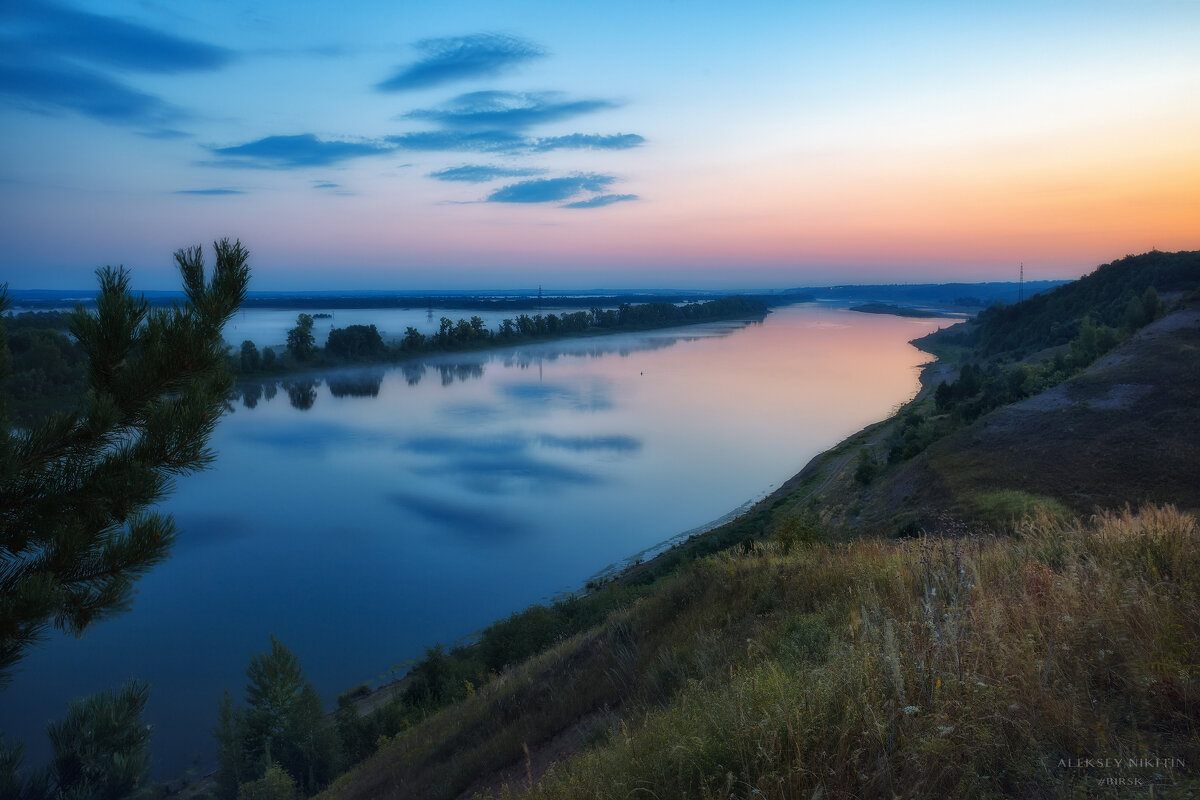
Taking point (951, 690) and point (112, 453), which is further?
point (112, 453)

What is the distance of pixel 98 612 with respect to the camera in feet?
10.1

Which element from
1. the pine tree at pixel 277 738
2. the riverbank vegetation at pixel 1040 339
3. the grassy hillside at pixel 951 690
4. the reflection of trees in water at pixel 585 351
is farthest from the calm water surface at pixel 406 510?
the reflection of trees in water at pixel 585 351

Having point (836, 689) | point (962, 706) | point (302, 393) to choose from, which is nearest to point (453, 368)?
point (302, 393)

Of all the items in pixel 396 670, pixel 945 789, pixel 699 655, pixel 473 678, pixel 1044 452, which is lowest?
pixel 396 670

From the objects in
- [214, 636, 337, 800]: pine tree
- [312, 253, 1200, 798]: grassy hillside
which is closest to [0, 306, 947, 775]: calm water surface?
[214, 636, 337, 800]: pine tree

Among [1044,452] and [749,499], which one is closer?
[1044,452]

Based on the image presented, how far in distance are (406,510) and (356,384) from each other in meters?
30.6

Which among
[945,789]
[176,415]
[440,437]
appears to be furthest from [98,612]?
[440,437]

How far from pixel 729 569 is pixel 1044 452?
37.5ft

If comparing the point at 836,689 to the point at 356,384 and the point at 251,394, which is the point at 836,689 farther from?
the point at 356,384

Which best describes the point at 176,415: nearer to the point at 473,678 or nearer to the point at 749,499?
the point at 473,678

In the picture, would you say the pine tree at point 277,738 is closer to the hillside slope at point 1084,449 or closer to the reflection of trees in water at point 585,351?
the hillside slope at point 1084,449

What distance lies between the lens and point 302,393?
1767 inches

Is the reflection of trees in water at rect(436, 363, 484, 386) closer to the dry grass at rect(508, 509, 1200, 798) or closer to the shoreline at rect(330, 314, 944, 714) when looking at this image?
the shoreline at rect(330, 314, 944, 714)
